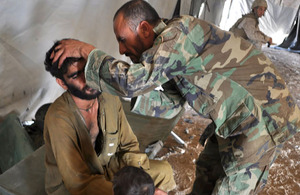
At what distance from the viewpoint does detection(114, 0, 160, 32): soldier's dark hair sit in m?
1.16

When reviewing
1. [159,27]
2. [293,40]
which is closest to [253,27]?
[159,27]

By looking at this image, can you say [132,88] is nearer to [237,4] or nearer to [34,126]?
[34,126]

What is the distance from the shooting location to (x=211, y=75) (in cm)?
126

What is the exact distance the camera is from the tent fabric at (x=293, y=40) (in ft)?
30.7

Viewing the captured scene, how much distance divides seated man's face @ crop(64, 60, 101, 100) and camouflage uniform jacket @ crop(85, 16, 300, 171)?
Result: 10.3 inches

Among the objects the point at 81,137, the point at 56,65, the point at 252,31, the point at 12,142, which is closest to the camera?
the point at 56,65

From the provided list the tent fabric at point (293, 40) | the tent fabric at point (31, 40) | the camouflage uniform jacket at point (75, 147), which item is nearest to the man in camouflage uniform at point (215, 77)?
the camouflage uniform jacket at point (75, 147)

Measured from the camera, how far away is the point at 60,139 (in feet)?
4.60

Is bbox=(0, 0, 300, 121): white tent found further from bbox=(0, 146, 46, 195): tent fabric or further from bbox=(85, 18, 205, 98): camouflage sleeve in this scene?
bbox=(85, 18, 205, 98): camouflage sleeve

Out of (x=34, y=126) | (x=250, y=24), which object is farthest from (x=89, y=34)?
(x=250, y=24)

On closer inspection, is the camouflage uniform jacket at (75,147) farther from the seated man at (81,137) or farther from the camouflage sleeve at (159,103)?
the camouflage sleeve at (159,103)

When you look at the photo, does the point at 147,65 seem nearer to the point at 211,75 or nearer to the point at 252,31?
the point at 211,75

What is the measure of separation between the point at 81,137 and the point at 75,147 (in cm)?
7

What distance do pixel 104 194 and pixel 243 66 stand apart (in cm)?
103
